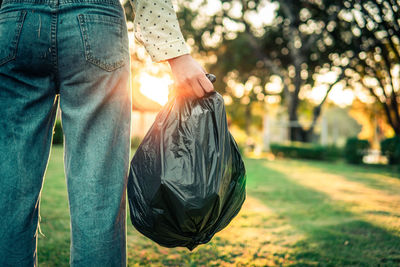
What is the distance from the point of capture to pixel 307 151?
13758mm

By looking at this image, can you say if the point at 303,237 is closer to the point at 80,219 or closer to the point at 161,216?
the point at 161,216

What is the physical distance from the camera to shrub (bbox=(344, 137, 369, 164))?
473 inches

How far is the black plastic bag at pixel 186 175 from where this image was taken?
1.21m

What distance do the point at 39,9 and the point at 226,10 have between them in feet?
55.3

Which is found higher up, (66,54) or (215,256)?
(66,54)

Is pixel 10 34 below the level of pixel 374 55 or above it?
below

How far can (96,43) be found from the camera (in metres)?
1.05

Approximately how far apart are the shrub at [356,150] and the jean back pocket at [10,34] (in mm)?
12925

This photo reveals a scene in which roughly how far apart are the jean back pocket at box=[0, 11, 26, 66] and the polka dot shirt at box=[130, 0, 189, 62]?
1.30 feet

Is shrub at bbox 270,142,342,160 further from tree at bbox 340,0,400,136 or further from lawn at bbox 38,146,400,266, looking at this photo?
lawn at bbox 38,146,400,266

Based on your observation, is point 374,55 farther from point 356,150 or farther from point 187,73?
point 187,73

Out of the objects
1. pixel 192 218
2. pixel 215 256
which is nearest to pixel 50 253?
pixel 215 256

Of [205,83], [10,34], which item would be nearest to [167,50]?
[205,83]

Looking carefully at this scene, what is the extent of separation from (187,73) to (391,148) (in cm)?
1258
